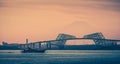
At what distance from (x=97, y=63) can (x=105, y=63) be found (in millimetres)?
1383

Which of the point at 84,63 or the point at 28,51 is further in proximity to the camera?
the point at 28,51

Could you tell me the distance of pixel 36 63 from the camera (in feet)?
285

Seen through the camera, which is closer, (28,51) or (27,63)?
(27,63)

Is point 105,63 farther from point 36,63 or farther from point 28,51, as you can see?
point 28,51

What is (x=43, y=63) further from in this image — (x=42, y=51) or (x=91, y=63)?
(x=42, y=51)

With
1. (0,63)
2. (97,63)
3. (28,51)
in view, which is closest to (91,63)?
(97,63)

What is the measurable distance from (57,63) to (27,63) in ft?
16.3

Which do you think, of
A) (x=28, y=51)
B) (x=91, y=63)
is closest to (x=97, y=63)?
(x=91, y=63)

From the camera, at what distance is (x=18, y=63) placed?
8788 centimetres

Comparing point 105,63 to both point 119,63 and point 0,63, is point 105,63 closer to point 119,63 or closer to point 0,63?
point 119,63

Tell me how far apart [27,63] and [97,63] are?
1154 centimetres

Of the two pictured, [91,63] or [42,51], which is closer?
[91,63]

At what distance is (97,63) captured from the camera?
88125mm

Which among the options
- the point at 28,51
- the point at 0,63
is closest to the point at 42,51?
the point at 28,51
